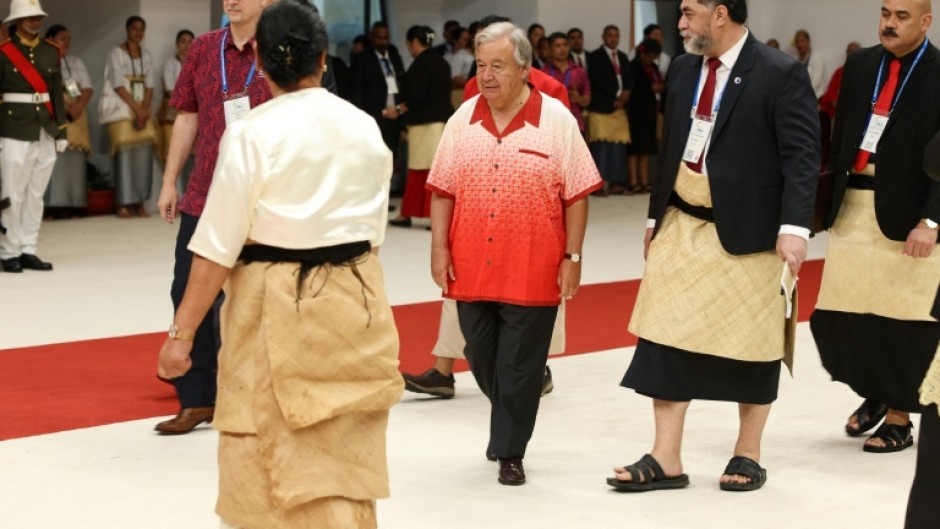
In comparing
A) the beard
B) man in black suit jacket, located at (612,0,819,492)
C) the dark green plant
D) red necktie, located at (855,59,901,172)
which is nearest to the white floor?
man in black suit jacket, located at (612,0,819,492)

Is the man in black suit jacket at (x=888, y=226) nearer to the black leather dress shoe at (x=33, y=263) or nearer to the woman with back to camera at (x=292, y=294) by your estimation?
the woman with back to camera at (x=292, y=294)

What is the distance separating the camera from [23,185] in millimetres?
10367

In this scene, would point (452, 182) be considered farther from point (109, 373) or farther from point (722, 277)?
point (109, 373)

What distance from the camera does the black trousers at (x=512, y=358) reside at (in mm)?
5141

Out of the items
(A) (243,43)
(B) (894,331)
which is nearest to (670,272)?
(B) (894,331)

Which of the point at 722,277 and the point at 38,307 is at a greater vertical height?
the point at 722,277

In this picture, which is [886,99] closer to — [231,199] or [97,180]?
[231,199]

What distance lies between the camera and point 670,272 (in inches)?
197

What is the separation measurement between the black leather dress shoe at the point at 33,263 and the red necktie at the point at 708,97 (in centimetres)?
625

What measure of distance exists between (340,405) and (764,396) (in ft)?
6.45

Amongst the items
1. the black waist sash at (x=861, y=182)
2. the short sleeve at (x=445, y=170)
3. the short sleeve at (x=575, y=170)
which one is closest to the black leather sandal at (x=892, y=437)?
the black waist sash at (x=861, y=182)

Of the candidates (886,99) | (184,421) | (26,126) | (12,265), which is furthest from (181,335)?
(26,126)

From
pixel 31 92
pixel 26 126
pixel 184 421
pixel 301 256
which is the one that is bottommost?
pixel 184 421

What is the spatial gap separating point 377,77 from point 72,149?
8.75 ft
